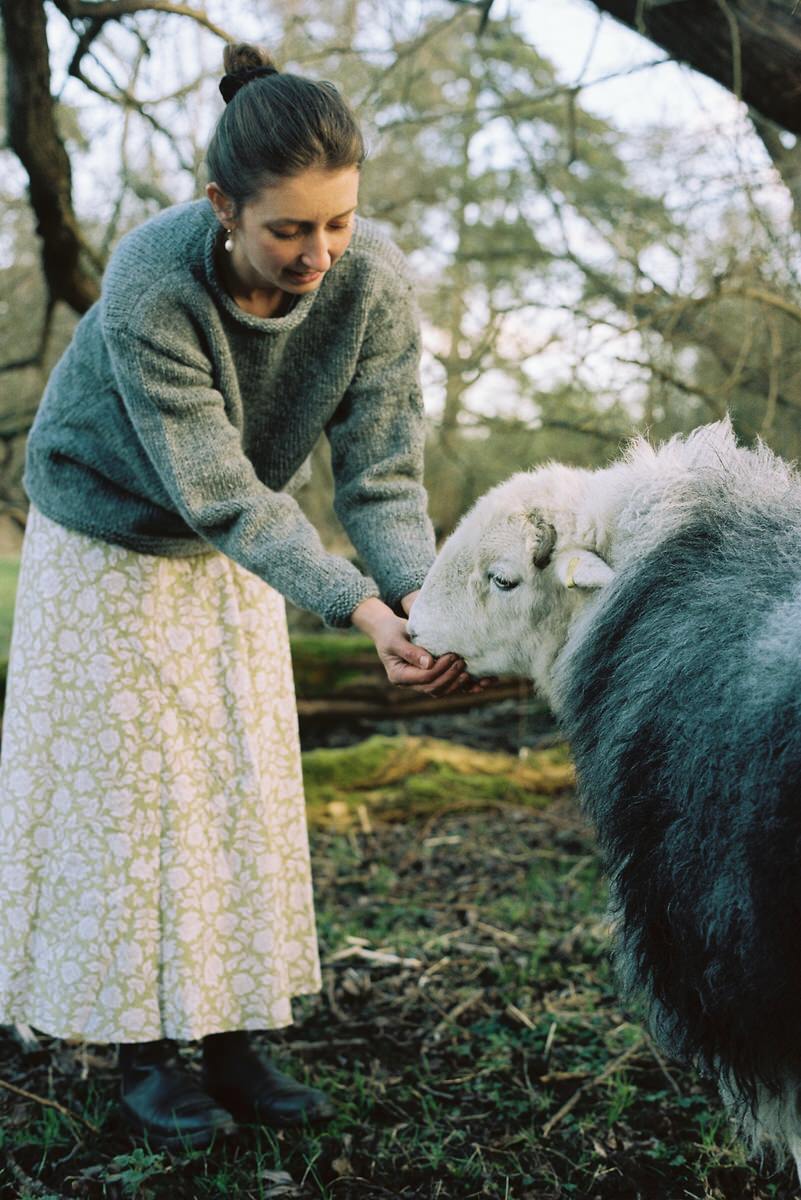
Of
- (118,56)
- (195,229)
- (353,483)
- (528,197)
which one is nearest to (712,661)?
(353,483)

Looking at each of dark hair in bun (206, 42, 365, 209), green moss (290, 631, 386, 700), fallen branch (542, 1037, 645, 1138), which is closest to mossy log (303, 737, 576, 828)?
green moss (290, 631, 386, 700)

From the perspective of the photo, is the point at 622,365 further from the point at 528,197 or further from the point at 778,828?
the point at 778,828

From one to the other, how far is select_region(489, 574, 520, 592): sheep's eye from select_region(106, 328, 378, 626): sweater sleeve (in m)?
0.29

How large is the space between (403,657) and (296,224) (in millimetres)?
1020

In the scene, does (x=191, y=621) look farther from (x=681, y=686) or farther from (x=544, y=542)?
(x=681, y=686)

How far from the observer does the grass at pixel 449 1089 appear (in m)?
2.66

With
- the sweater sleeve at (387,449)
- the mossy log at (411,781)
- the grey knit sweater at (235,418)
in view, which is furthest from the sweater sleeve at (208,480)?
the mossy log at (411,781)

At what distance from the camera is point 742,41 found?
4332 mm

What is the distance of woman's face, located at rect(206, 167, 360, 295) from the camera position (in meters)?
2.38

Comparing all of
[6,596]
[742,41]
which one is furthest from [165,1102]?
[6,596]

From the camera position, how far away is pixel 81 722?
9.34ft

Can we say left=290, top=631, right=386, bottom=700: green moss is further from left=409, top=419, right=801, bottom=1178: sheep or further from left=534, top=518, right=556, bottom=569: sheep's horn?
left=534, top=518, right=556, bottom=569: sheep's horn

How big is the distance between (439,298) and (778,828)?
628 centimetres

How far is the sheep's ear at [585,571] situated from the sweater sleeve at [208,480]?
486 millimetres
